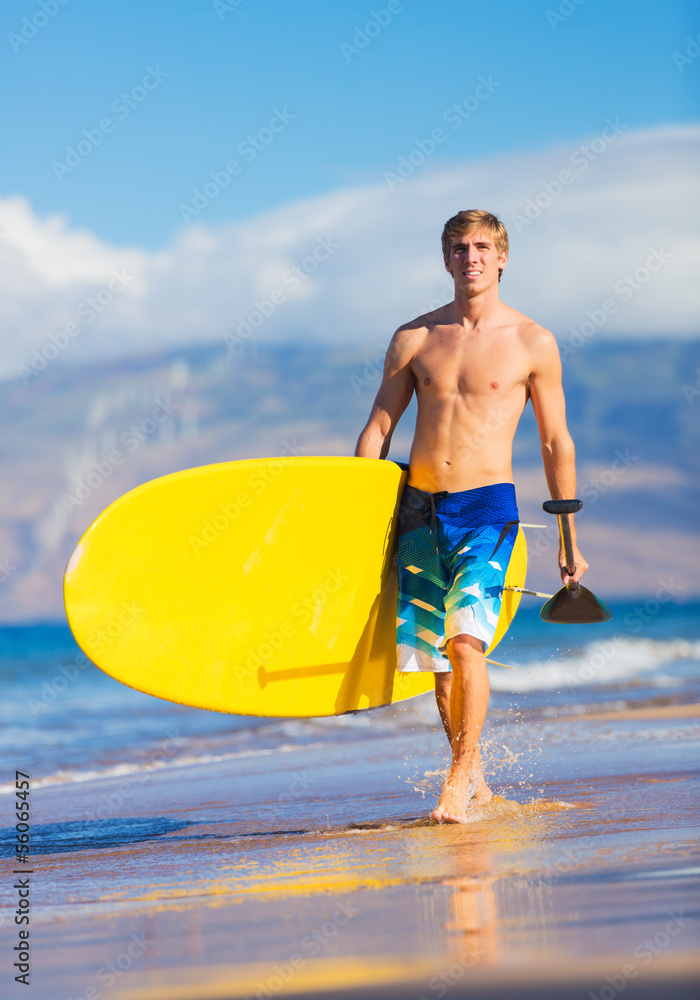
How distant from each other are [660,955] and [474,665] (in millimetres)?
1517

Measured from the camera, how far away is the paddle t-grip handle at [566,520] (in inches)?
136

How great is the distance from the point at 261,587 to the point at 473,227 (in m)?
1.41

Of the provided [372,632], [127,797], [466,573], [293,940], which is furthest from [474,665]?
[127,797]

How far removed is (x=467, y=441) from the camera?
355 centimetres

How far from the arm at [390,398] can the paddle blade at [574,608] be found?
78cm

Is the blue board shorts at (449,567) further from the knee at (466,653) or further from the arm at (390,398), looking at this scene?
the arm at (390,398)

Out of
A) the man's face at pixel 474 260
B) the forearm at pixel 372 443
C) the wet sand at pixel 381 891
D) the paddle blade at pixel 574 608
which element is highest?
the man's face at pixel 474 260

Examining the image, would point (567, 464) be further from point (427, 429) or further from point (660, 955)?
point (660, 955)

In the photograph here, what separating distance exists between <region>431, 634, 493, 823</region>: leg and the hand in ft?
1.38

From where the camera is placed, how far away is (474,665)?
336cm

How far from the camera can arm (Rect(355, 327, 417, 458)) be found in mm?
3732

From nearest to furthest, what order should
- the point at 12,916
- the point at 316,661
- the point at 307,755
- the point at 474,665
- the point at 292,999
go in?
the point at 292,999
the point at 12,916
the point at 474,665
the point at 316,661
the point at 307,755

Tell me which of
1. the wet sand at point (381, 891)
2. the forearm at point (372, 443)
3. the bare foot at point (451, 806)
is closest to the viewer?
the wet sand at point (381, 891)

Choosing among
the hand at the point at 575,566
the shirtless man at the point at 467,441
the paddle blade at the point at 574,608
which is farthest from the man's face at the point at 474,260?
the paddle blade at the point at 574,608
